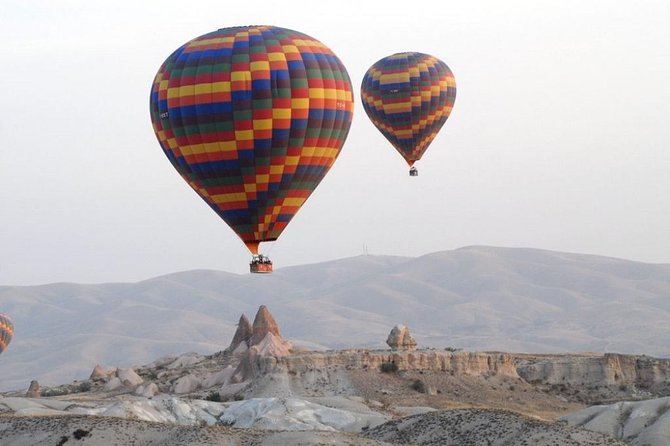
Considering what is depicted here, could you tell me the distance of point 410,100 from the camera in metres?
105

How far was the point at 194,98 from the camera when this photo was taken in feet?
232

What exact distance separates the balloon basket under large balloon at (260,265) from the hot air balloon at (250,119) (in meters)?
0.05

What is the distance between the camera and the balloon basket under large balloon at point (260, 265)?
69.2 meters

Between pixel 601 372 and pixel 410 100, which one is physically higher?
pixel 410 100

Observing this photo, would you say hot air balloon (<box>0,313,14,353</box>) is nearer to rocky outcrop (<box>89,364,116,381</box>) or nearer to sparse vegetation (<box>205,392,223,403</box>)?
rocky outcrop (<box>89,364,116,381</box>)

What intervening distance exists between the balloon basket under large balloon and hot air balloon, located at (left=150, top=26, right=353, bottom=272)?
5 cm

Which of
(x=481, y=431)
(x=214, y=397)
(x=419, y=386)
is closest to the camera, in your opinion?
(x=481, y=431)

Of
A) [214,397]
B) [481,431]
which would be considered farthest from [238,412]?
[481,431]

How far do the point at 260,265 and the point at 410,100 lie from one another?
37.8 m

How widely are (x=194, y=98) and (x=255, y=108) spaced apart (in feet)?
9.54

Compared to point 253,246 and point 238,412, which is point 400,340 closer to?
point 238,412

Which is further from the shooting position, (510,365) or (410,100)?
(510,365)

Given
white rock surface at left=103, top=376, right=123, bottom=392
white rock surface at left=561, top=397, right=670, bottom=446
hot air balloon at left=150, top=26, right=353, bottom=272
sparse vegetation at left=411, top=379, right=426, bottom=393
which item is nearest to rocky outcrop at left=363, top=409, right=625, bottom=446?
hot air balloon at left=150, top=26, right=353, bottom=272

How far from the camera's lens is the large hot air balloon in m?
105
